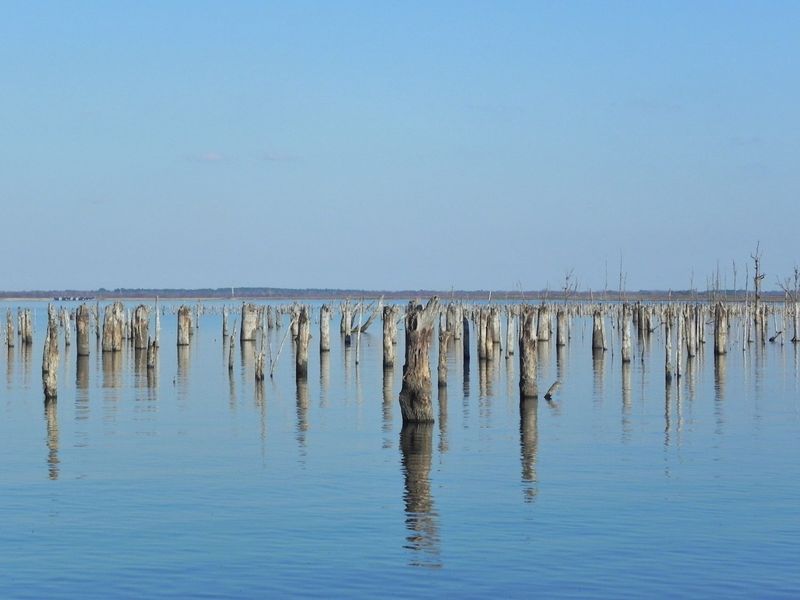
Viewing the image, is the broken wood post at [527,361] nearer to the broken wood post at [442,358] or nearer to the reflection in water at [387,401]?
the broken wood post at [442,358]

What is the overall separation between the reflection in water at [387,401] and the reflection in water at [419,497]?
264mm

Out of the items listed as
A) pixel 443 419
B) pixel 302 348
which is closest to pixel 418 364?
pixel 443 419

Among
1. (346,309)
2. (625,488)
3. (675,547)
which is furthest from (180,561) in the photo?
(346,309)

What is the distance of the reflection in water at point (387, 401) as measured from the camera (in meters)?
20.7

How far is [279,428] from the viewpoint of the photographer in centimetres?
2198

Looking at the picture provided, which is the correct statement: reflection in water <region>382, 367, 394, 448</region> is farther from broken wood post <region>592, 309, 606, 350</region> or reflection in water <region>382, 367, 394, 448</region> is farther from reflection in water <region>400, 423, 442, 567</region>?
broken wood post <region>592, 309, 606, 350</region>

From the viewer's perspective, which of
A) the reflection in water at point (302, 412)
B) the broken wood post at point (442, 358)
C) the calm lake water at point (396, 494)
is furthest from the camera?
the broken wood post at point (442, 358)

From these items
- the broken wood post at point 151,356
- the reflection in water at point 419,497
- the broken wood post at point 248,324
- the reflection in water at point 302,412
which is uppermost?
the broken wood post at point 248,324

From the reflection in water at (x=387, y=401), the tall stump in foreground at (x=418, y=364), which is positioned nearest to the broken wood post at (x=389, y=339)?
the reflection in water at (x=387, y=401)

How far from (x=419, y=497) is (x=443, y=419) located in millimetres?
8153

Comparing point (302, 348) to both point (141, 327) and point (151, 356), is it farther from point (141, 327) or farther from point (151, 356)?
point (141, 327)

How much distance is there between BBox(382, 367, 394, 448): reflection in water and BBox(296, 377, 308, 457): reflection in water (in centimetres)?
130

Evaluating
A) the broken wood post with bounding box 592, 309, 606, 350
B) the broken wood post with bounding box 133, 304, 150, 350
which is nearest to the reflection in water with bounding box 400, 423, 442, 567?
the broken wood post with bounding box 592, 309, 606, 350

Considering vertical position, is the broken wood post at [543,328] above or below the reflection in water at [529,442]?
above
